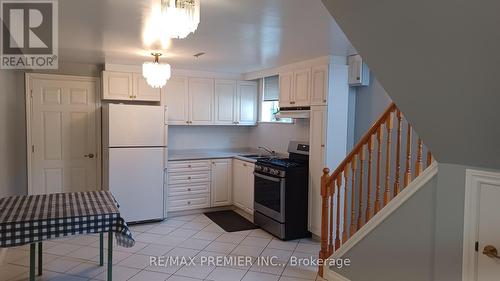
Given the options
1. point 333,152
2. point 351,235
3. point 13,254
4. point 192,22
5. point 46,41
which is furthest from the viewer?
point 333,152

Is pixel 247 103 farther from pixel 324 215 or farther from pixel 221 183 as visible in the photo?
pixel 324 215

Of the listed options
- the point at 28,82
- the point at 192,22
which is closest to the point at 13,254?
the point at 28,82

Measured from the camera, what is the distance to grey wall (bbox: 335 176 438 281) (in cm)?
239

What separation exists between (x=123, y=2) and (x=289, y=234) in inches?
125

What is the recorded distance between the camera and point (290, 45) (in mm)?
3643

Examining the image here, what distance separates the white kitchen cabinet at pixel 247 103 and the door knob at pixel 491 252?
4.40 meters

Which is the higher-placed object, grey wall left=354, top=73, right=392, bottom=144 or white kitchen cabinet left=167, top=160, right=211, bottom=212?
grey wall left=354, top=73, right=392, bottom=144

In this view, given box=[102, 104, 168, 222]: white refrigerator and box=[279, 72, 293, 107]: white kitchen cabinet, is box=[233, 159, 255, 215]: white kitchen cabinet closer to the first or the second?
box=[279, 72, 293, 107]: white kitchen cabinet

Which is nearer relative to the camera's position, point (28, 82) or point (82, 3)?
point (82, 3)

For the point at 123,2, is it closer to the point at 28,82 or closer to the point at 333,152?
the point at 333,152

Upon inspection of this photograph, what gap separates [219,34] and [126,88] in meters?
2.35

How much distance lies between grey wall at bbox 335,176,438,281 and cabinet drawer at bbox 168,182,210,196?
2976 millimetres

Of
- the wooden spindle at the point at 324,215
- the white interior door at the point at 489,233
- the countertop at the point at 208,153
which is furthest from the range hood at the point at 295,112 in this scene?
the white interior door at the point at 489,233

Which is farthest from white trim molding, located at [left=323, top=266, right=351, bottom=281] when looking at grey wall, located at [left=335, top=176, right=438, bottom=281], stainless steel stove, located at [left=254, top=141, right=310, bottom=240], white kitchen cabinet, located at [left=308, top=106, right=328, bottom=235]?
stainless steel stove, located at [left=254, top=141, right=310, bottom=240]
